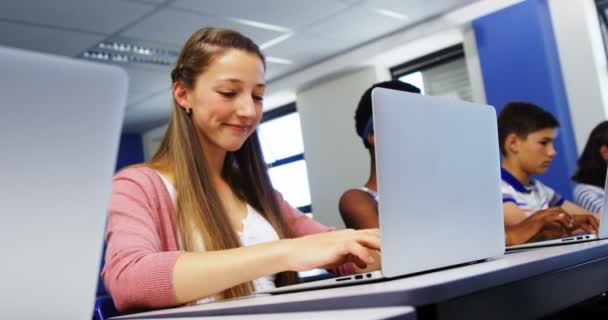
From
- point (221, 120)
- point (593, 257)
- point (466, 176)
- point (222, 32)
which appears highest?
point (222, 32)

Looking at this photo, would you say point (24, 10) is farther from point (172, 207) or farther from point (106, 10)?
point (172, 207)

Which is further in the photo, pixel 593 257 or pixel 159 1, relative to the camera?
pixel 159 1

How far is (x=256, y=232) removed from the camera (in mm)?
1250

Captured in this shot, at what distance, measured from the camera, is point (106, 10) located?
3650 millimetres

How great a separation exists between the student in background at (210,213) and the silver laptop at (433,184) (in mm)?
70

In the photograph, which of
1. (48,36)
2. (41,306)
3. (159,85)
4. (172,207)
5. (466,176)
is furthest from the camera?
(159,85)

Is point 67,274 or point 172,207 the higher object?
point 172,207

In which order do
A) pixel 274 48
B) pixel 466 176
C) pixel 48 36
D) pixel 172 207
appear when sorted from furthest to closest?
pixel 274 48, pixel 48 36, pixel 172 207, pixel 466 176

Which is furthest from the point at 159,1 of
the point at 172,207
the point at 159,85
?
the point at 172,207

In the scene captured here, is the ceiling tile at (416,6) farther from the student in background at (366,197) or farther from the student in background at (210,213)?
the student in background at (210,213)

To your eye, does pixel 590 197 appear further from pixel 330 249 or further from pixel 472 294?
pixel 472 294

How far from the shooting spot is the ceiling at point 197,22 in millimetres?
3650

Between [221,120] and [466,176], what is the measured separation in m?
0.59

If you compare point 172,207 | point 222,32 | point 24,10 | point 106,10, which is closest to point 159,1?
point 106,10
